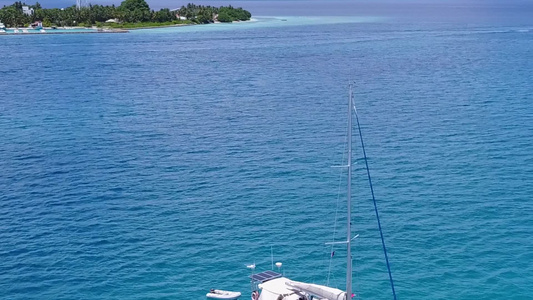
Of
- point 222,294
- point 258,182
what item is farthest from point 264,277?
point 258,182

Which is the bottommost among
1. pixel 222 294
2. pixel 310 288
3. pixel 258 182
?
pixel 222 294

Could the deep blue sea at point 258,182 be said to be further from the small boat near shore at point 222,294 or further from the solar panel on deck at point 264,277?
the solar panel on deck at point 264,277

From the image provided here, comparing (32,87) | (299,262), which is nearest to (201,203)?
(299,262)

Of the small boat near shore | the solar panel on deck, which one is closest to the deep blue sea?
the small boat near shore

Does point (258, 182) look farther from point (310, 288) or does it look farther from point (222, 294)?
point (310, 288)

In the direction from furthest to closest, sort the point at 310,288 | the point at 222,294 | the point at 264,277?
1. the point at 222,294
2. the point at 264,277
3. the point at 310,288

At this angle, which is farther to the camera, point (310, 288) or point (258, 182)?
point (258, 182)

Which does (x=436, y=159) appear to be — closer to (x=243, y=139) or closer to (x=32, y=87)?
(x=243, y=139)
